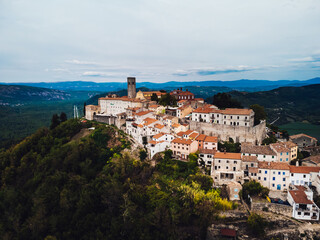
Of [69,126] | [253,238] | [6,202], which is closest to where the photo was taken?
[253,238]

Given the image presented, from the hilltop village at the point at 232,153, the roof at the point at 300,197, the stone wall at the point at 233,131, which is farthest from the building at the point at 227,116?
the roof at the point at 300,197

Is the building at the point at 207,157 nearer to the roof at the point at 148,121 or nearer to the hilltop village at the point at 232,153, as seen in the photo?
the hilltop village at the point at 232,153

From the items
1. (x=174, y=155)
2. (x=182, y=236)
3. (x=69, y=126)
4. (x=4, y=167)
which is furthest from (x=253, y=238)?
(x=4, y=167)

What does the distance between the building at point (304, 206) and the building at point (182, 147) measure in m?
15.6

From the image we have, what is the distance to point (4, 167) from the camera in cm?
5272

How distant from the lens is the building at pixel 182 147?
3677cm

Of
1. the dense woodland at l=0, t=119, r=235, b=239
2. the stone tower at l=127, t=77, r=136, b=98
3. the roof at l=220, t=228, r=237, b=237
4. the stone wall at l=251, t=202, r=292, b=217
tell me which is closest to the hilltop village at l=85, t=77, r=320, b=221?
the stone wall at l=251, t=202, r=292, b=217

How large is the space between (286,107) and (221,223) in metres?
133

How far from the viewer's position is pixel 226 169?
3216 cm

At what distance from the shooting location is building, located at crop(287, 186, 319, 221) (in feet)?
86.3

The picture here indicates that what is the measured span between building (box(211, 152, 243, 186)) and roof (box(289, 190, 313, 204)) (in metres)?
6.63

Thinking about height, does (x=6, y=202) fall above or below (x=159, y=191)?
below

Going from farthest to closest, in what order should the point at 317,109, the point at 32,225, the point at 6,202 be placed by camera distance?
the point at 317,109 → the point at 6,202 → the point at 32,225

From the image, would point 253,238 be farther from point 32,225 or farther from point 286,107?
point 286,107
